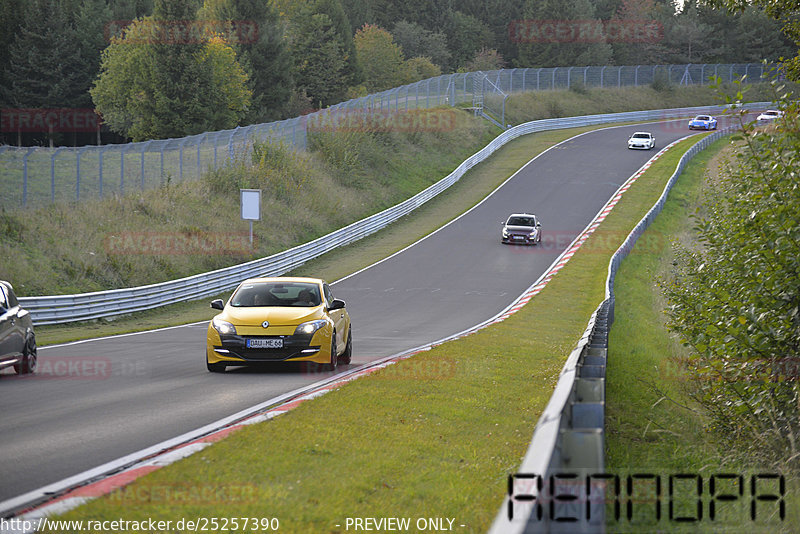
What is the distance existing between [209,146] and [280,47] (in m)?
50.9

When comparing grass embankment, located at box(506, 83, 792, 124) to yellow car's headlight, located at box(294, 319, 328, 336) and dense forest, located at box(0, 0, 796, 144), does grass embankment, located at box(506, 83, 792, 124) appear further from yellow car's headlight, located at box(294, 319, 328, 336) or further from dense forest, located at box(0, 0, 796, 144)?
yellow car's headlight, located at box(294, 319, 328, 336)

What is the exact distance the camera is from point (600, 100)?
3760 inches

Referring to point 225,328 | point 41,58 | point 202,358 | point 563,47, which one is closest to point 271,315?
point 225,328

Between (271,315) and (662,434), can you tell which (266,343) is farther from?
(662,434)

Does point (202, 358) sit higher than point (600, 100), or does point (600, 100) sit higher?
point (600, 100)

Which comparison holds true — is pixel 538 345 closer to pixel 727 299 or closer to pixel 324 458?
pixel 727 299

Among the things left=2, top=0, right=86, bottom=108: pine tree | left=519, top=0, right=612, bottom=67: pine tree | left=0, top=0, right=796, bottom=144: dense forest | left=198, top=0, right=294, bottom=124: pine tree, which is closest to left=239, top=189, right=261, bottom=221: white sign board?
left=0, top=0, right=796, bottom=144: dense forest

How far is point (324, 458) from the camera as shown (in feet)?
25.6

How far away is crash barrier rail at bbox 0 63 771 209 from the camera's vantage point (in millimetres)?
33000

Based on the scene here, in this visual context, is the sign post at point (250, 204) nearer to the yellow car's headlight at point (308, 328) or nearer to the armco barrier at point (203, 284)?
the armco barrier at point (203, 284)

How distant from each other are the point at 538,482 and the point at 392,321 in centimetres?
2200

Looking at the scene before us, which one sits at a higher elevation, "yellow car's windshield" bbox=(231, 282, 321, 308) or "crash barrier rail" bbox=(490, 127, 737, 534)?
"crash barrier rail" bbox=(490, 127, 737, 534)

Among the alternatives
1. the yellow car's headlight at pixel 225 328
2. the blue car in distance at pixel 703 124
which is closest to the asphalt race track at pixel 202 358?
the yellow car's headlight at pixel 225 328

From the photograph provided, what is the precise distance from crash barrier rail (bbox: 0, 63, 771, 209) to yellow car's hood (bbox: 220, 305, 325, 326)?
24.4 ft
